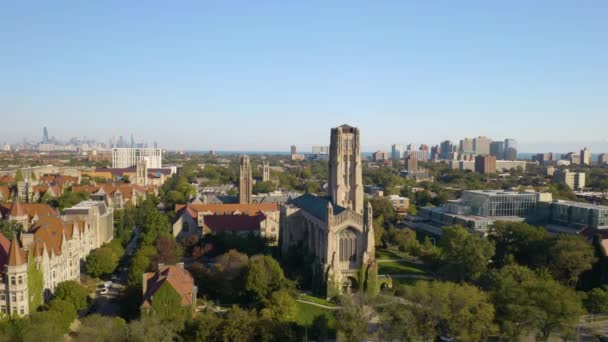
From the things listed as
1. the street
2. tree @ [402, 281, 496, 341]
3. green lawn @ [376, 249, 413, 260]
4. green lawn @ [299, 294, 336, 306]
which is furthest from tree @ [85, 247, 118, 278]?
tree @ [402, 281, 496, 341]

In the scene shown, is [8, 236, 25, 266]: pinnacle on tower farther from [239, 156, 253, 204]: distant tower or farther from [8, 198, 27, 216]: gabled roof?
[239, 156, 253, 204]: distant tower

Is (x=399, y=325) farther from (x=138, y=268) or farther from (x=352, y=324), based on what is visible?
(x=138, y=268)

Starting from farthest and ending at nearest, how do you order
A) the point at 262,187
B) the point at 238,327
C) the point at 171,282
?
the point at 262,187
the point at 171,282
the point at 238,327

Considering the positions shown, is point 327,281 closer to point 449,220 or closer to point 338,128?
point 338,128

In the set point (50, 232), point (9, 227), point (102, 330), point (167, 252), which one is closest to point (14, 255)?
point (50, 232)

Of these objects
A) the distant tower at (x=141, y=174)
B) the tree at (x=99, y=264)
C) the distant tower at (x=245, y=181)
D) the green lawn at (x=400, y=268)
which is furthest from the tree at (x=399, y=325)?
the distant tower at (x=141, y=174)

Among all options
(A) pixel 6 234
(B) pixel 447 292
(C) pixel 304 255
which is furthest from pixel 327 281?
(A) pixel 6 234
